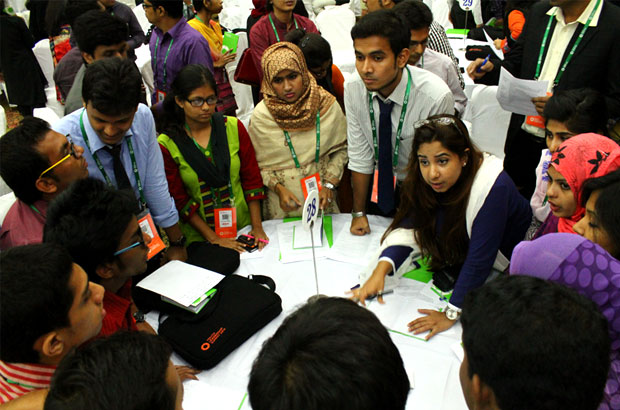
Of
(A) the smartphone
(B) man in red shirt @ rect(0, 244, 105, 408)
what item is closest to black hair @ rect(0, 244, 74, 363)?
(B) man in red shirt @ rect(0, 244, 105, 408)

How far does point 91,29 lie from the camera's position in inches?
91.7

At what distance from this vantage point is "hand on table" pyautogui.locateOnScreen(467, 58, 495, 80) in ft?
10.6

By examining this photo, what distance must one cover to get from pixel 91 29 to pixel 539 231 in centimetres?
241

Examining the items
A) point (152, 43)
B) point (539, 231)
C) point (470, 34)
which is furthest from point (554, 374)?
point (470, 34)

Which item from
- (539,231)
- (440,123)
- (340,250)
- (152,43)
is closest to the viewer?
(440,123)

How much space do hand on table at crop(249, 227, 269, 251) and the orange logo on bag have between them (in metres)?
0.60

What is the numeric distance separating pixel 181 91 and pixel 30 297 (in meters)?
1.36

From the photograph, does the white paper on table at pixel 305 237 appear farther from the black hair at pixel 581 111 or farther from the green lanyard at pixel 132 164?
the black hair at pixel 581 111

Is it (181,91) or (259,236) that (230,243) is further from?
(181,91)

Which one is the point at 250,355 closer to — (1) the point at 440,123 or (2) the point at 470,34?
(1) the point at 440,123

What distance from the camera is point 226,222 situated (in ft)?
7.14

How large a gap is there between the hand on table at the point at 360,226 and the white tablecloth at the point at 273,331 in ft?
0.86

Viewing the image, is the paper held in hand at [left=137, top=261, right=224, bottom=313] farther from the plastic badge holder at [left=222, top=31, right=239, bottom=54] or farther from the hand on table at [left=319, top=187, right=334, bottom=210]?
the plastic badge holder at [left=222, top=31, right=239, bottom=54]

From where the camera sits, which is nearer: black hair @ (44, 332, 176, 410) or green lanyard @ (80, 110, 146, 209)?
black hair @ (44, 332, 176, 410)
